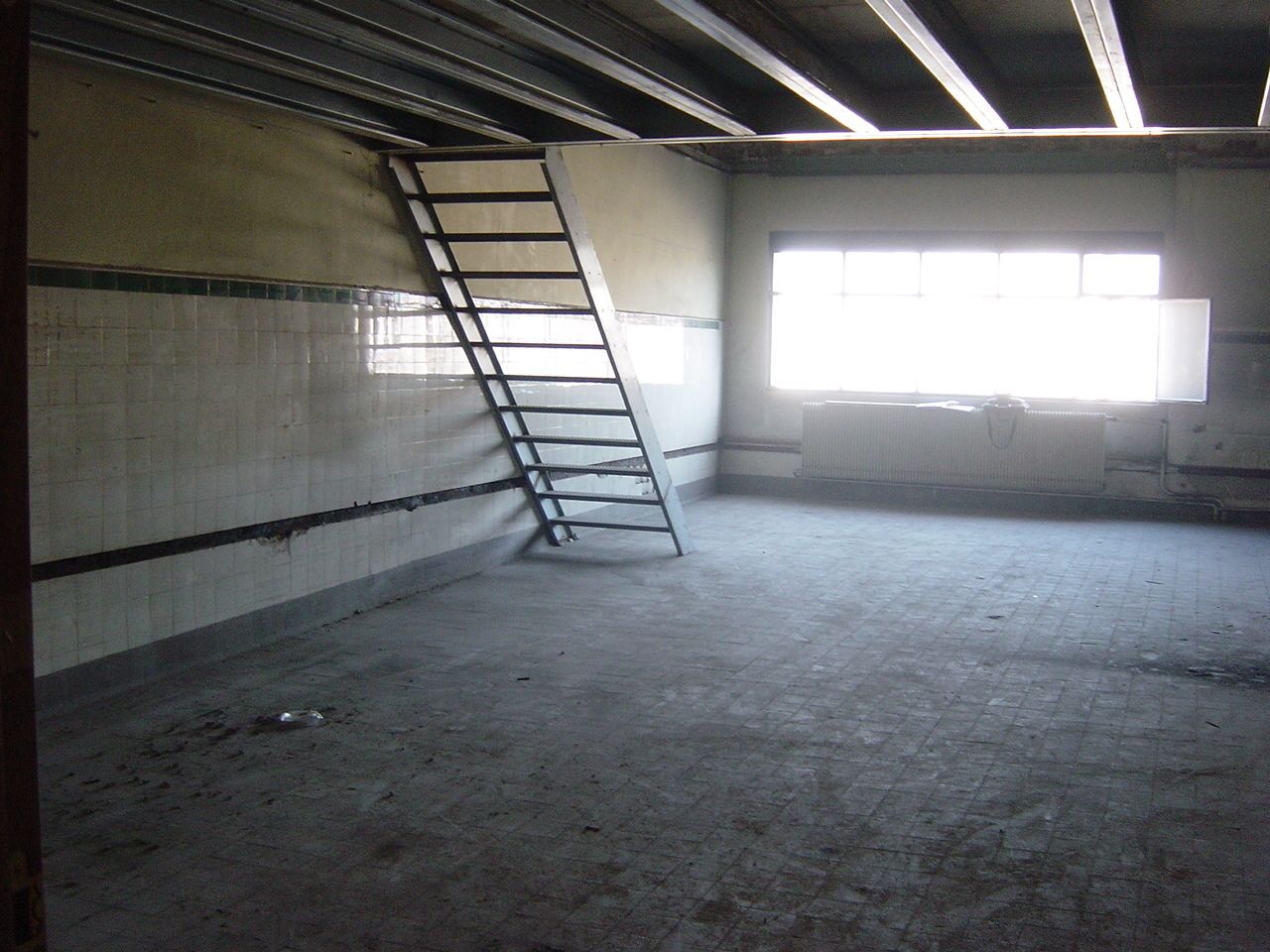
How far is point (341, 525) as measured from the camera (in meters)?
6.87

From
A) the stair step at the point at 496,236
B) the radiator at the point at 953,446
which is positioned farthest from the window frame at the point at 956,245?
the stair step at the point at 496,236

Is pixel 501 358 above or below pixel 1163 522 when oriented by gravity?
above

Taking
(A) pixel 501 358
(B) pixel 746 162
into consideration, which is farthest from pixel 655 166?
(A) pixel 501 358

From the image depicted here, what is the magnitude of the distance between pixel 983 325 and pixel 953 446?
135cm

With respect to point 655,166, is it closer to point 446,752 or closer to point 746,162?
point 746,162

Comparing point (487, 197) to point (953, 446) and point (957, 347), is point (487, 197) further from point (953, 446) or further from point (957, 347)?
point (957, 347)

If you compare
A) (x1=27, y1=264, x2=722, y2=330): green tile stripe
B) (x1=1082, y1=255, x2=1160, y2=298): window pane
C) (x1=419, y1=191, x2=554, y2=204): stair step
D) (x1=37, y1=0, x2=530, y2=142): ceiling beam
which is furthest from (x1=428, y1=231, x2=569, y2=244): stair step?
(x1=1082, y1=255, x2=1160, y2=298): window pane

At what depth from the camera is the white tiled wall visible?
5023 millimetres

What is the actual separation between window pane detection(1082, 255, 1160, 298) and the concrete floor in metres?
4.98

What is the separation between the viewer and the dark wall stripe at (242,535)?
5047 millimetres

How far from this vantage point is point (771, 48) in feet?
16.3

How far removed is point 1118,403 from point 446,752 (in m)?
9.25

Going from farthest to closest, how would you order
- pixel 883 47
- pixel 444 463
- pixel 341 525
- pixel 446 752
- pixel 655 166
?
pixel 655 166
pixel 444 463
pixel 341 525
pixel 883 47
pixel 446 752

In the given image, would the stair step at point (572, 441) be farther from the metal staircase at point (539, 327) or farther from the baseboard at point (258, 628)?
the baseboard at point (258, 628)
